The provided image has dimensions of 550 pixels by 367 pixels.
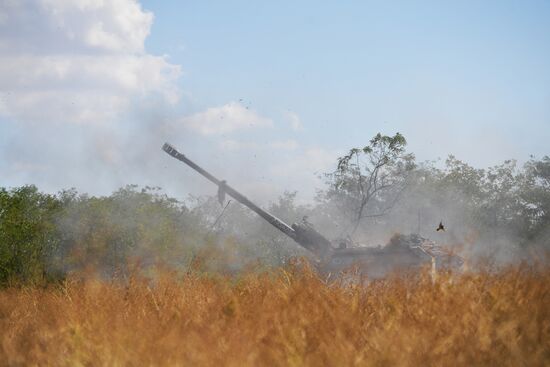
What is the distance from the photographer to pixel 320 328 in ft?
18.2

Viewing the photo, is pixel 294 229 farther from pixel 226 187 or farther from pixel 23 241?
pixel 23 241

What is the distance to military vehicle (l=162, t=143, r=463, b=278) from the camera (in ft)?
57.5

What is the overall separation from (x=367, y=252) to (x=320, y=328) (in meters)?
12.8

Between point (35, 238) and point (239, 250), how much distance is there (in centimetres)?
1798

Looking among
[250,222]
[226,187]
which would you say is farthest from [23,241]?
[250,222]

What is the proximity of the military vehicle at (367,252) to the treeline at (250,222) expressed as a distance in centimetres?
136

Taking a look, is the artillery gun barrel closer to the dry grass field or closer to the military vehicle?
the military vehicle

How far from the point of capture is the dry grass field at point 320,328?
4.82 metres

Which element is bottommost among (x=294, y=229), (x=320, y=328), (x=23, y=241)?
(x=23, y=241)

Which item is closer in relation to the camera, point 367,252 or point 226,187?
point 367,252

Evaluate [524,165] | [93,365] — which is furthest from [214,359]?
[524,165]

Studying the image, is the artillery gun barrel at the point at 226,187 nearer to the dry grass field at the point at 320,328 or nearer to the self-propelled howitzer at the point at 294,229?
the self-propelled howitzer at the point at 294,229

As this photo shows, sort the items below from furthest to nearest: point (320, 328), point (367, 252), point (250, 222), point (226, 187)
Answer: point (250, 222) → point (226, 187) → point (367, 252) → point (320, 328)

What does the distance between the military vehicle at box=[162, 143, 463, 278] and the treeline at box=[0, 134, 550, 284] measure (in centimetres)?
136
